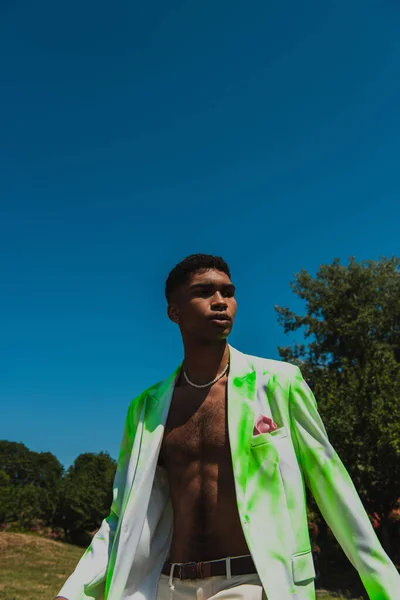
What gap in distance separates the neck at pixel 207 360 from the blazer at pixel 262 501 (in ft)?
0.30

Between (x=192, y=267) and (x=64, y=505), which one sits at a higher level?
(x=64, y=505)

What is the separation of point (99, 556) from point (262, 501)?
3.92ft

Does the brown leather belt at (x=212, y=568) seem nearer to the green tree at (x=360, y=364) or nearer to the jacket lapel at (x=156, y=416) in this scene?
the jacket lapel at (x=156, y=416)

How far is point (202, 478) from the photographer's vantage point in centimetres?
346

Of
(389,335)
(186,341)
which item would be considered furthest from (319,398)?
(186,341)

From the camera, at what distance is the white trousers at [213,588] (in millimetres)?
2965

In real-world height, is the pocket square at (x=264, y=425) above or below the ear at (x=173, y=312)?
below

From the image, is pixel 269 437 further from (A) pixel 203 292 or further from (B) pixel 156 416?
(A) pixel 203 292

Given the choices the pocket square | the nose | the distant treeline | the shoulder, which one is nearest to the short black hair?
the nose

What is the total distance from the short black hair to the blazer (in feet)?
2.14

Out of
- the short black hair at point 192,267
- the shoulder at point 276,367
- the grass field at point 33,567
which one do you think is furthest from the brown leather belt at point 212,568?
the grass field at point 33,567

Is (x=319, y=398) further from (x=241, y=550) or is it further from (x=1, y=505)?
(x=1, y=505)

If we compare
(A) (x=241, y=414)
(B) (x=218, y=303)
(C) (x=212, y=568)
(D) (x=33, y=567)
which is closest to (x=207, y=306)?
(B) (x=218, y=303)

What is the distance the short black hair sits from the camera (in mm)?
4031
